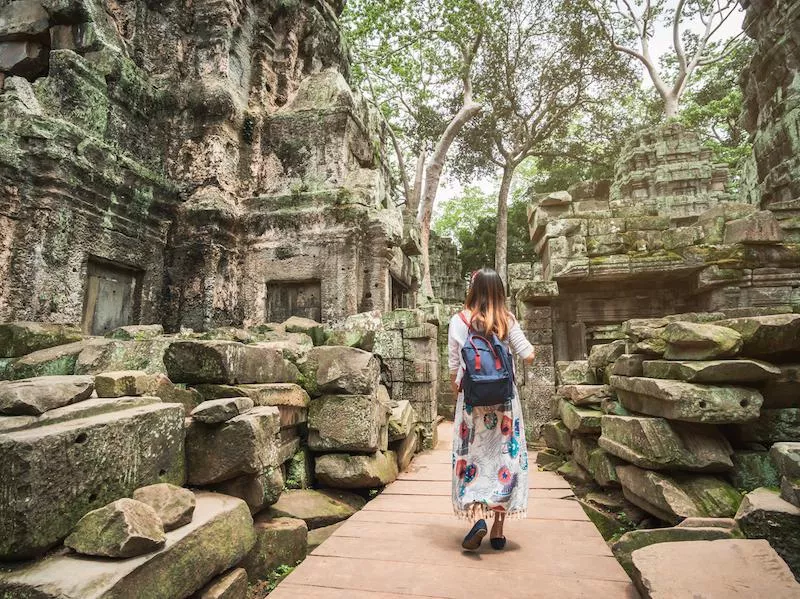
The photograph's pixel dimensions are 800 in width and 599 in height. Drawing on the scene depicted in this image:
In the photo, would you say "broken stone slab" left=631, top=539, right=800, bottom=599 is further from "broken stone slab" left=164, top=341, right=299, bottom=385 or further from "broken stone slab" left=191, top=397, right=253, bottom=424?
"broken stone slab" left=164, top=341, right=299, bottom=385

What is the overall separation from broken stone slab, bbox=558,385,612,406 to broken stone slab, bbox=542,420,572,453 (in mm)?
536

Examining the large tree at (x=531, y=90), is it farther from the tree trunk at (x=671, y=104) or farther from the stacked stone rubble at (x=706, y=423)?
the stacked stone rubble at (x=706, y=423)

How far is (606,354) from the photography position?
4895mm

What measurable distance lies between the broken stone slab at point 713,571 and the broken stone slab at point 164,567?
1860 millimetres

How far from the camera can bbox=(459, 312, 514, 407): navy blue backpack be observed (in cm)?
273

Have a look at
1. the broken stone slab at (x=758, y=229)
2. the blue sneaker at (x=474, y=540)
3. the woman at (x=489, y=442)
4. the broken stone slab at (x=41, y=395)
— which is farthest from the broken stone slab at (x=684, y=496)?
the broken stone slab at (x=758, y=229)

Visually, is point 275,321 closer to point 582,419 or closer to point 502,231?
point 582,419

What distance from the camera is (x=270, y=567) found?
101 inches

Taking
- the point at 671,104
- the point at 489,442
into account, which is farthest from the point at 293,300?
the point at 671,104

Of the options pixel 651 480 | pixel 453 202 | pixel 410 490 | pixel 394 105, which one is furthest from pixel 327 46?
pixel 453 202

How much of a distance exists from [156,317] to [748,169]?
14862 mm

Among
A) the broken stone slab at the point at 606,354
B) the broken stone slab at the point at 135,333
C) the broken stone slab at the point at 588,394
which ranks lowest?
the broken stone slab at the point at 588,394

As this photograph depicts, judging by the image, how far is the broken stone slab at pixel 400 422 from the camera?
4.70 meters

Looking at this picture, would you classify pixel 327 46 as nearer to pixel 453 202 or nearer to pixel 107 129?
pixel 107 129
